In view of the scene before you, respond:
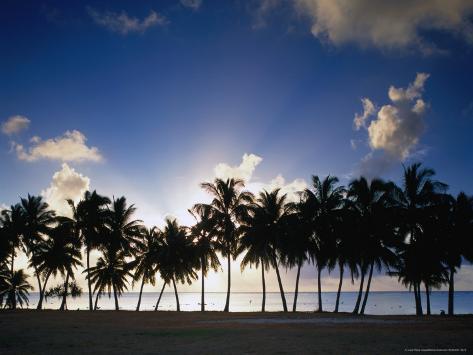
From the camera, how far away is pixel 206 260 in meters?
46.0

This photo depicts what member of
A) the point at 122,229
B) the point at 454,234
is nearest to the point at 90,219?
the point at 122,229

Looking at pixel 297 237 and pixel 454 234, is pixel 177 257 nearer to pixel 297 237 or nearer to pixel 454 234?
pixel 297 237

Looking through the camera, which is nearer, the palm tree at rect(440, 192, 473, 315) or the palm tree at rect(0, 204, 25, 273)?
the palm tree at rect(440, 192, 473, 315)

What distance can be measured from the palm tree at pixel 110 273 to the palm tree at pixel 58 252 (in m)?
2.87

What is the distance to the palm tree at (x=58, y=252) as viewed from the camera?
49.4 meters

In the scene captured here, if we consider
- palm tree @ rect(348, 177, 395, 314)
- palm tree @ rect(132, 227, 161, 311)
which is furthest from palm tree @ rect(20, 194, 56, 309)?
palm tree @ rect(348, 177, 395, 314)

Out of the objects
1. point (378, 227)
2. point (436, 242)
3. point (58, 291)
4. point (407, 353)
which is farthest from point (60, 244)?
point (407, 353)

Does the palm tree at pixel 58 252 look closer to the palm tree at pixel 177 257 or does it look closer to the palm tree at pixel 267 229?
the palm tree at pixel 177 257

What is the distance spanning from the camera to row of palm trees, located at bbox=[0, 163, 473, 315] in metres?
36.8

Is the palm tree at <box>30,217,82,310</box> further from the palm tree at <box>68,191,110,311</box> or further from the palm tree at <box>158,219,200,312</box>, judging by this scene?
the palm tree at <box>158,219,200,312</box>

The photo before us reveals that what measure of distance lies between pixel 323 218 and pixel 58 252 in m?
34.0

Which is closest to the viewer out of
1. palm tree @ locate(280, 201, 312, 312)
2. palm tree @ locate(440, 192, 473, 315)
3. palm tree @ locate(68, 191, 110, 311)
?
palm tree @ locate(440, 192, 473, 315)

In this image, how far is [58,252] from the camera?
1992 inches

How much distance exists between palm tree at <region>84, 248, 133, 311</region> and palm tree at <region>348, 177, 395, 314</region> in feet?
99.5
